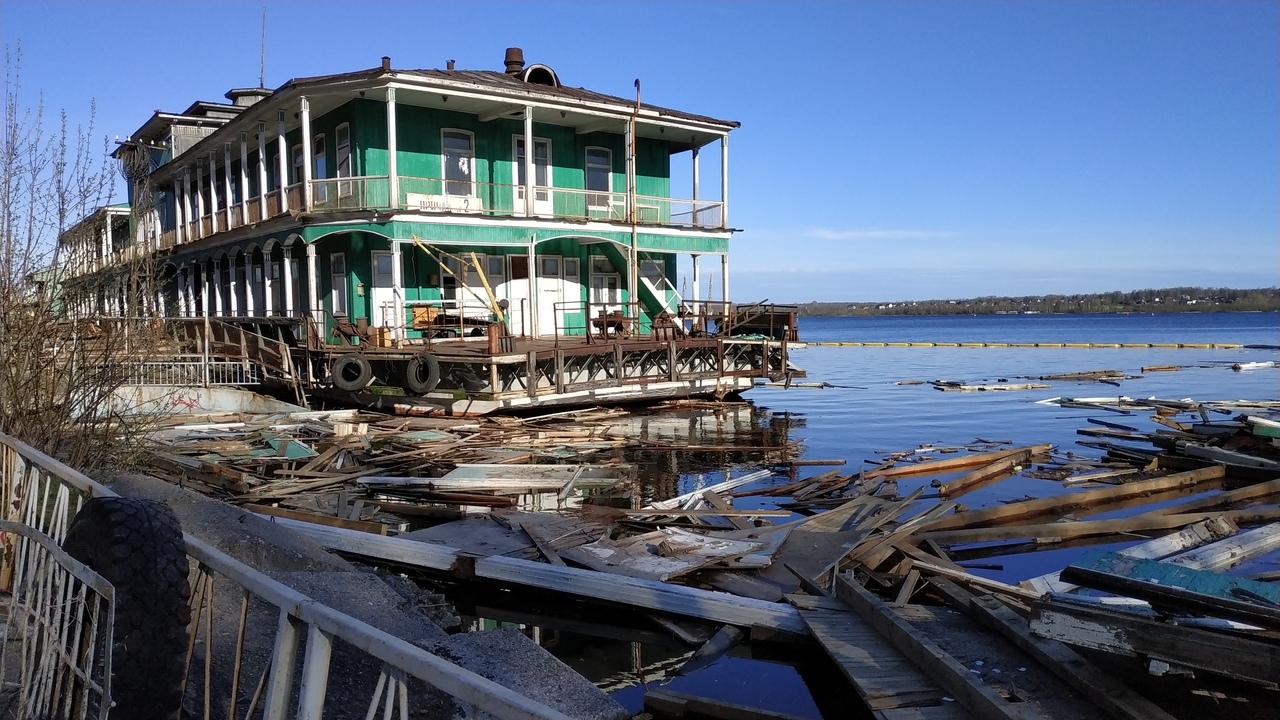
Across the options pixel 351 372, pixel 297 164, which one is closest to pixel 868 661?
pixel 351 372

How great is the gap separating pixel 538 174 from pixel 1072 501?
766 inches

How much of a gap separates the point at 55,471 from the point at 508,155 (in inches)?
896

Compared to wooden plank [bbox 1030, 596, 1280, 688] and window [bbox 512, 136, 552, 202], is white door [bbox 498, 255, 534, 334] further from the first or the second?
wooden plank [bbox 1030, 596, 1280, 688]

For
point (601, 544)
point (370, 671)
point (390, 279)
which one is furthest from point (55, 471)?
point (390, 279)

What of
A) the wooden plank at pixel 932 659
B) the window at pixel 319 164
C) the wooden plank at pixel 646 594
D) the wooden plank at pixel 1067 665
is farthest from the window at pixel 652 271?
the wooden plank at pixel 1067 665

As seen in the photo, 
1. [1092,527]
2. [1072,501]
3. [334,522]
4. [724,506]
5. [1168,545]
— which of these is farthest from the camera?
[1072,501]

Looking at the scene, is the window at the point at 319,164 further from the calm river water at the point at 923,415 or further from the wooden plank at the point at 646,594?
the wooden plank at the point at 646,594

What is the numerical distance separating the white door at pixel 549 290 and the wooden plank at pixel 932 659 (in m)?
20.6

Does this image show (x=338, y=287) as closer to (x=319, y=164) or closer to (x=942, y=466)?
(x=319, y=164)

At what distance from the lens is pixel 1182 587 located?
5.23 meters

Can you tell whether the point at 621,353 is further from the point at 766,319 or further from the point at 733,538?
the point at 733,538

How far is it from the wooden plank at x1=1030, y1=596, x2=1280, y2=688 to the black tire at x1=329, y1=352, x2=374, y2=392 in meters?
18.3

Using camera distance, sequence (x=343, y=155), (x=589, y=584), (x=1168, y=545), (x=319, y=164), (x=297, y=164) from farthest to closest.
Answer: (x=297, y=164) < (x=319, y=164) < (x=343, y=155) < (x=1168, y=545) < (x=589, y=584)

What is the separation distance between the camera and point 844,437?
874 inches
